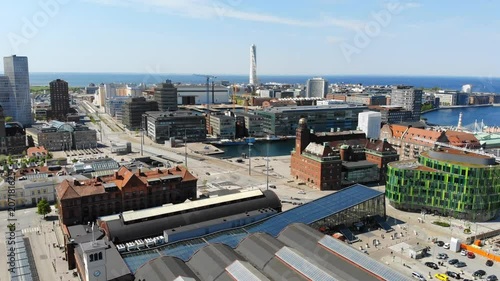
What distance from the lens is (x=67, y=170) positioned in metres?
76.1

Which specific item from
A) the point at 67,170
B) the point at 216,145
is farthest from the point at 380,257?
the point at 216,145

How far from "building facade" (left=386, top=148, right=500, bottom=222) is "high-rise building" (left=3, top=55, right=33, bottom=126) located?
139 meters

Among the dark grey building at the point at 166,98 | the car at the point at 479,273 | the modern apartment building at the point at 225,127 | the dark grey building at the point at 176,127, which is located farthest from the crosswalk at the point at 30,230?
the dark grey building at the point at 166,98

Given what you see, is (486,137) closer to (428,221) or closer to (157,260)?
(428,221)

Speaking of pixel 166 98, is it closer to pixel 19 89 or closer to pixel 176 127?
pixel 176 127

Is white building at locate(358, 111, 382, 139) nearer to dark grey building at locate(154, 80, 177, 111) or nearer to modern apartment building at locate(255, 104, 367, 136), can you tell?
modern apartment building at locate(255, 104, 367, 136)

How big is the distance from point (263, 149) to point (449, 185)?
6599 cm

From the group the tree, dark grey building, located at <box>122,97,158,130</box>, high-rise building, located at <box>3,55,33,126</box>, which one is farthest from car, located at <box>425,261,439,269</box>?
high-rise building, located at <box>3,55,33,126</box>

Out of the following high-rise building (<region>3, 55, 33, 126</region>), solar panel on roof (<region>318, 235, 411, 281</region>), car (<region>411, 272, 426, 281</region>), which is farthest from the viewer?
high-rise building (<region>3, 55, 33, 126</region>)

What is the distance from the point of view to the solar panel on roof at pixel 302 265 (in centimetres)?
3431

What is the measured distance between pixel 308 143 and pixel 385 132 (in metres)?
34.4

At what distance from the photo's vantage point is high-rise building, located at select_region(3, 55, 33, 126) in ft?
486

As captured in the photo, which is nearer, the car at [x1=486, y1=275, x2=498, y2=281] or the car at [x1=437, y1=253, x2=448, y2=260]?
the car at [x1=486, y1=275, x2=498, y2=281]

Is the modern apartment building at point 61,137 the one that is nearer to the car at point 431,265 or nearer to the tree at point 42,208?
the tree at point 42,208
